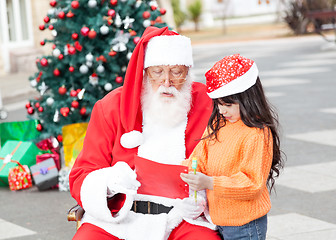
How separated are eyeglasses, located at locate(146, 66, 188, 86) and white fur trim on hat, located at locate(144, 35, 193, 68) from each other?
50mm

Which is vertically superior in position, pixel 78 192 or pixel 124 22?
pixel 124 22

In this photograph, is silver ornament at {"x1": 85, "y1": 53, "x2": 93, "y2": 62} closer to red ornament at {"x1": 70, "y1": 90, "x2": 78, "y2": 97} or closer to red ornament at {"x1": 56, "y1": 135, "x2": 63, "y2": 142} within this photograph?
red ornament at {"x1": 70, "y1": 90, "x2": 78, "y2": 97}

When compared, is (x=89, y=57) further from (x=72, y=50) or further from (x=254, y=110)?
(x=254, y=110)

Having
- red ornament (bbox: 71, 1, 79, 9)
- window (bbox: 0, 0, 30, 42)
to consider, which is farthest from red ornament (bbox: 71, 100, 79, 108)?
window (bbox: 0, 0, 30, 42)

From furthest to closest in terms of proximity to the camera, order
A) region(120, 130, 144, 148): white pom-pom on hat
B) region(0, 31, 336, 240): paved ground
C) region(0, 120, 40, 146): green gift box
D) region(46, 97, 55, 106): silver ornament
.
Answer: region(0, 120, 40, 146): green gift box
region(46, 97, 55, 106): silver ornament
region(0, 31, 336, 240): paved ground
region(120, 130, 144, 148): white pom-pom on hat

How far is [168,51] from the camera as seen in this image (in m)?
3.51

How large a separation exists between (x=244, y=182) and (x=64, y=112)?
3.20m

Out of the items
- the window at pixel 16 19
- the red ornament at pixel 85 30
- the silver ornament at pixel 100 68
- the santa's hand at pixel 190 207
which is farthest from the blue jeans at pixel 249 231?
the window at pixel 16 19

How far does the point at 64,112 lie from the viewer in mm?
5785

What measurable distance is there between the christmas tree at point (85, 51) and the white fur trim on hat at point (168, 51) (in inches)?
78.2

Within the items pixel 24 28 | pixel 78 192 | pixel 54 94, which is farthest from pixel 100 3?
pixel 24 28

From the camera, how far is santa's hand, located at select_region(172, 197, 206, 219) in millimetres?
3178

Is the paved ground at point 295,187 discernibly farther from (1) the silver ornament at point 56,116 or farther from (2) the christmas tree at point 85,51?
(2) the christmas tree at point 85,51

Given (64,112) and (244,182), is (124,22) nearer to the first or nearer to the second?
(64,112)
